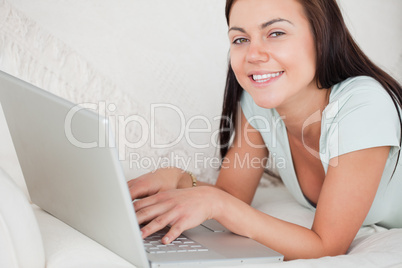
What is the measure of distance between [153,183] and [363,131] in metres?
0.49

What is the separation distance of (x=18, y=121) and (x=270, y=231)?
0.55 metres

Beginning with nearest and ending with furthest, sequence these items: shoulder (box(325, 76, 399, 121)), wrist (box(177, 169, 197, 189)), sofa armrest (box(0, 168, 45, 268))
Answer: sofa armrest (box(0, 168, 45, 268)) < shoulder (box(325, 76, 399, 121)) < wrist (box(177, 169, 197, 189))

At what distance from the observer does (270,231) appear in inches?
42.0

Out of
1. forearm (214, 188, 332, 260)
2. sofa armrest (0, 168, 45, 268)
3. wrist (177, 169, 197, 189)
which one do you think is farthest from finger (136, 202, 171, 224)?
wrist (177, 169, 197, 189)

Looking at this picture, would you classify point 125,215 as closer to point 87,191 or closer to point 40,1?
point 87,191

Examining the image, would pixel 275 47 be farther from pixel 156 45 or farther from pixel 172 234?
pixel 156 45

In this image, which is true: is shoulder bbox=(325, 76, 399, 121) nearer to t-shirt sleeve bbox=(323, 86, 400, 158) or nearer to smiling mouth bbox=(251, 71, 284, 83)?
t-shirt sleeve bbox=(323, 86, 400, 158)

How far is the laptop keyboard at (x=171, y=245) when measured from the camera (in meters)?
0.92

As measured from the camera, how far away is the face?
1.18 metres

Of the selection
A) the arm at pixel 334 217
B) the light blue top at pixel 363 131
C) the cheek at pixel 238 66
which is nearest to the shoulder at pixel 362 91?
the light blue top at pixel 363 131

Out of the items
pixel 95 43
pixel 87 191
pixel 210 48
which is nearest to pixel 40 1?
pixel 95 43

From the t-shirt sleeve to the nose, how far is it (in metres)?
0.20

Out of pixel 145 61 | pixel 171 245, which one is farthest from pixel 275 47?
pixel 145 61

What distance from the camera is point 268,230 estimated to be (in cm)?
107
